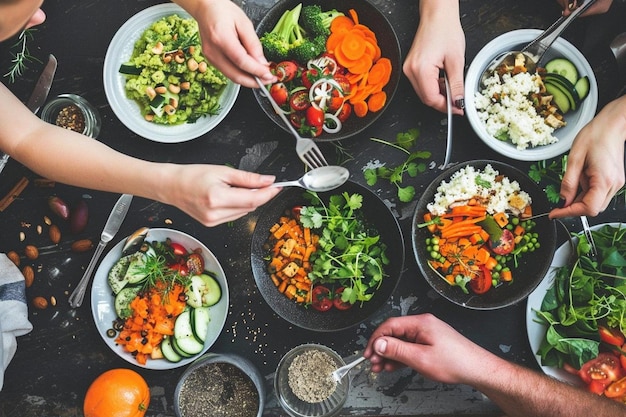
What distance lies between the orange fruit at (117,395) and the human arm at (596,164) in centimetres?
161

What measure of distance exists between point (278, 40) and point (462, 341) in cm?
124

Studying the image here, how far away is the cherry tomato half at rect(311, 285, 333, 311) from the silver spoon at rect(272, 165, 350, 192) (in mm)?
386

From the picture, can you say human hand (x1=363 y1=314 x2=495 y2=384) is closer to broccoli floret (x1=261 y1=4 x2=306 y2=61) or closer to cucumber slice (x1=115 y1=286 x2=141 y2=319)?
cucumber slice (x1=115 y1=286 x2=141 y2=319)

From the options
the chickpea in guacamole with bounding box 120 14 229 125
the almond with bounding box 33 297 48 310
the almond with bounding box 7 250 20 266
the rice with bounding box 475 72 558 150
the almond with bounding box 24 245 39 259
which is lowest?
the almond with bounding box 33 297 48 310

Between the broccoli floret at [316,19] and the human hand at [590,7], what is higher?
the human hand at [590,7]

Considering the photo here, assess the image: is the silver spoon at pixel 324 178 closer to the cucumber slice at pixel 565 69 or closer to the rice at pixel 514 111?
the rice at pixel 514 111

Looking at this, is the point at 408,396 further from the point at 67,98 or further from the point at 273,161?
the point at 67,98

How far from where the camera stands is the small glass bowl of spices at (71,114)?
2.23 metres

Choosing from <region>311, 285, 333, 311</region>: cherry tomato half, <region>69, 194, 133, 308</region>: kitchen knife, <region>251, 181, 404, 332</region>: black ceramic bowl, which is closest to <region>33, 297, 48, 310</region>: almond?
<region>69, 194, 133, 308</region>: kitchen knife

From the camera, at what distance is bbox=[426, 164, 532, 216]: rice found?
2088 millimetres

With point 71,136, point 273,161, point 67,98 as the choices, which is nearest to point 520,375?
point 273,161

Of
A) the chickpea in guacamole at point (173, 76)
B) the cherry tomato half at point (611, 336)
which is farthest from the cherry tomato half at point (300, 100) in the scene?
the cherry tomato half at point (611, 336)

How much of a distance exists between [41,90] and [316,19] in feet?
3.58

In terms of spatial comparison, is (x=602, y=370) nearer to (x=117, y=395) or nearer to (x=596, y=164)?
(x=596, y=164)
